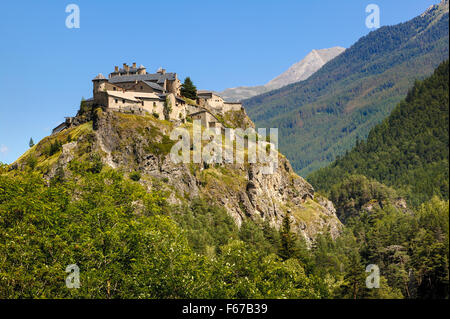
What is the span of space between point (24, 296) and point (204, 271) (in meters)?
15.3

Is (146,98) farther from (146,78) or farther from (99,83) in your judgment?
(146,78)

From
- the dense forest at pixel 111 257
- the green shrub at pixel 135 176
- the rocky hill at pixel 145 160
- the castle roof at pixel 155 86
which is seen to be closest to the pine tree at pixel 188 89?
the castle roof at pixel 155 86

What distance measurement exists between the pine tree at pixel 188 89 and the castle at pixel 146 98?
1.94 m

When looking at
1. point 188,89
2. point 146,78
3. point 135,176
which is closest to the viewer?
point 135,176

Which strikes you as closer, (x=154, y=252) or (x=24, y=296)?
(x=24, y=296)

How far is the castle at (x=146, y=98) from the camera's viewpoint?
158 metres

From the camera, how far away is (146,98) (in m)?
163

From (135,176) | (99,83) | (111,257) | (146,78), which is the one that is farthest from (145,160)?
(111,257)

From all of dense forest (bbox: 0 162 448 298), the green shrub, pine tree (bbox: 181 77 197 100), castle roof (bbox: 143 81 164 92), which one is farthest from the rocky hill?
dense forest (bbox: 0 162 448 298)

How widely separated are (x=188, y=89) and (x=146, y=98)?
1397 inches
